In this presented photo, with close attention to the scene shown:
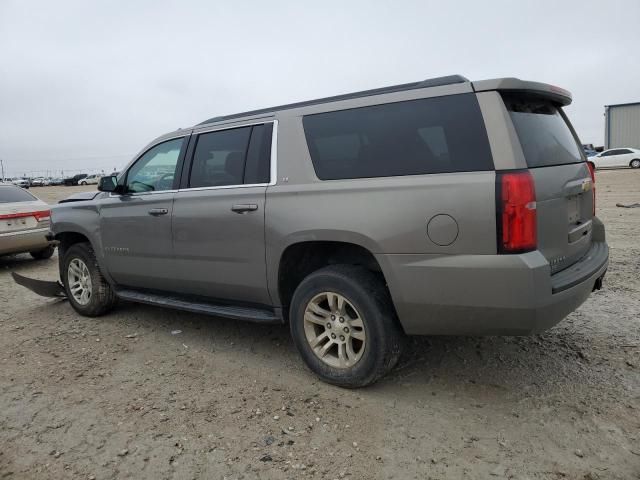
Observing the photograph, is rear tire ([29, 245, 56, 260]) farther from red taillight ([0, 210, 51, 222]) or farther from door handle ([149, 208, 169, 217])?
door handle ([149, 208, 169, 217])

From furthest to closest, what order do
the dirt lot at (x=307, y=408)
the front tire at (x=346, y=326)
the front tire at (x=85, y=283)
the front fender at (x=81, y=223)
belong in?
the front tire at (x=85, y=283) < the front fender at (x=81, y=223) < the front tire at (x=346, y=326) < the dirt lot at (x=307, y=408)

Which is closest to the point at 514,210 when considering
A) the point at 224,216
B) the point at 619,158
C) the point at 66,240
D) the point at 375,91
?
the point at 375,91

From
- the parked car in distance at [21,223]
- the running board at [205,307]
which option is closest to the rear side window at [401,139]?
the running board at [205,307]

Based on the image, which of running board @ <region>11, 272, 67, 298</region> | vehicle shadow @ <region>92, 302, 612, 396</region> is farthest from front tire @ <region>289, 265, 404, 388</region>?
running board @ <region>11, 272, 67, 298</region>

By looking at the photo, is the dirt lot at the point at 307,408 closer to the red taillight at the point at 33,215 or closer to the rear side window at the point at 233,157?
the rear side window at the point at 233,157

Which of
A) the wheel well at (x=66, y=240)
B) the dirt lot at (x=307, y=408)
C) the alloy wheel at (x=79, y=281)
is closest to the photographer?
the dirt lot at (x=307, y=408)

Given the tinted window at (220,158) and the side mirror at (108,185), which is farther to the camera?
the side mirror at (108,185)

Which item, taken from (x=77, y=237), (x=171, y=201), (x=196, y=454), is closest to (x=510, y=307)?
(x=196, y=454)

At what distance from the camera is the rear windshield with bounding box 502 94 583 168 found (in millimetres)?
2996

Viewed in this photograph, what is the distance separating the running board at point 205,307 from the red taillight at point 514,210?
176cm

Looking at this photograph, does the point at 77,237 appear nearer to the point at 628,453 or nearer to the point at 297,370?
the point at 297,370

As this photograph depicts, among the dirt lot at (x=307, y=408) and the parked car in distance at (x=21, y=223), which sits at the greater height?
the parked car in distance at (x=21, y=223)

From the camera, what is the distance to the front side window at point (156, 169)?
4613 millimetres

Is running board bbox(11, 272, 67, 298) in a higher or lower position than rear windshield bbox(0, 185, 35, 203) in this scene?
lower
